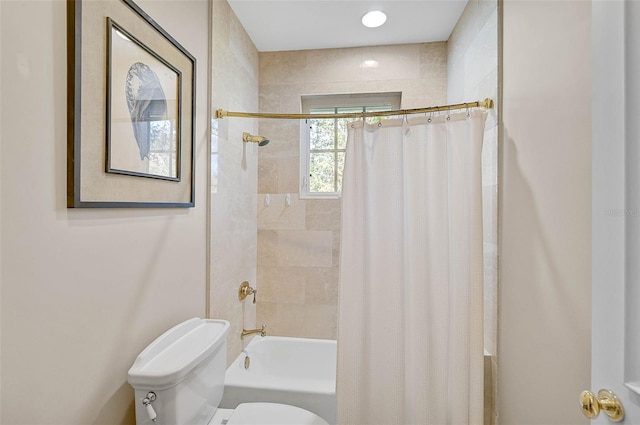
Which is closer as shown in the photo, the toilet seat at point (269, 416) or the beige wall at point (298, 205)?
the toilet seat at point (269, 416)

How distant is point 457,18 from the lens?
6.56 feet

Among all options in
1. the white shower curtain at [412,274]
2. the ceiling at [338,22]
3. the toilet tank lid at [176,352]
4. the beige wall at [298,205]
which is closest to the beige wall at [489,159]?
the white shower curtain at [412,274]

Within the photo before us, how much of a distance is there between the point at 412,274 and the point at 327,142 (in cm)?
138

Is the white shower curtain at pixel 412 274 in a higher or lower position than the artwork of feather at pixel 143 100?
lower

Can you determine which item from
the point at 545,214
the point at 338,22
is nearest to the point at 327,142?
the point at 338,22

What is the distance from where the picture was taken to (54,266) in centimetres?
82

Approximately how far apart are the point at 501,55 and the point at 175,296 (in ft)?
5.94

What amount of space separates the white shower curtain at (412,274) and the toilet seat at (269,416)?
18cm

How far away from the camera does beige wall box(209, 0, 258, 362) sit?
5.67 ft

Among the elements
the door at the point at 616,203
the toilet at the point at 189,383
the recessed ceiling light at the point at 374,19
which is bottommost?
the toilet at the point at 189,383

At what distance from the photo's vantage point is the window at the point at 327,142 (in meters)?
2.44

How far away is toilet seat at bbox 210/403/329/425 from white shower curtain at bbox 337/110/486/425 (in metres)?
0.18

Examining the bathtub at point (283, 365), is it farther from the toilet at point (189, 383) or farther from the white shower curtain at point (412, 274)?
the white shower curtain at point (412, 274)

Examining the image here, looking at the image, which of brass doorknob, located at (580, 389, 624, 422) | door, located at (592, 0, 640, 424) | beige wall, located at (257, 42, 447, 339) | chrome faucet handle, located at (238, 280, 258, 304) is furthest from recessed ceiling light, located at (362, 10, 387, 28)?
brass doorknob, located at (580, 389, 624, 422)
